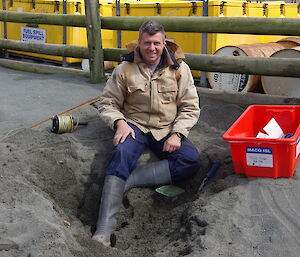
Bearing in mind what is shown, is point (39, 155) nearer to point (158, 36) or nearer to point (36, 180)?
point (36, 180)

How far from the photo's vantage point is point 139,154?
403 centimetres

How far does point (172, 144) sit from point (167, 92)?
0.46 metres

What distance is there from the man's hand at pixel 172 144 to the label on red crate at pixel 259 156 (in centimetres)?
63

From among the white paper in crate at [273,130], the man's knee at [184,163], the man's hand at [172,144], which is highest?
the white paper in crate at [273,130]

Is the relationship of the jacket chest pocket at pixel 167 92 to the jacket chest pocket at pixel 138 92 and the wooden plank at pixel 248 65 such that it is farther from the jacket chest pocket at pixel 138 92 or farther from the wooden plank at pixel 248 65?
the wooden plank at pixel 248 65

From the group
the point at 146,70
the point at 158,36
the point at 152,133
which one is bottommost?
the point at 152,133

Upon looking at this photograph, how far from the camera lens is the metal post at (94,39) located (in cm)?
607

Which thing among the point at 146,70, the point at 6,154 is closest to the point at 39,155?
the point at 6,154

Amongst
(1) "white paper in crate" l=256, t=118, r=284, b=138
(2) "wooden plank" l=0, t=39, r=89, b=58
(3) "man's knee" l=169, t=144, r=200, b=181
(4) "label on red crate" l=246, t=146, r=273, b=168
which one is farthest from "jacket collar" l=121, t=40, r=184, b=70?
(2) "wooden plank" l=0, t=39, r=89, b=58

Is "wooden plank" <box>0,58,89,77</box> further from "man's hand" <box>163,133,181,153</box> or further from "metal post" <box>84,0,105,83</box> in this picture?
"man's hand" <box>163,133,181,153</box>

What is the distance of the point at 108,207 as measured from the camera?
11.7 feet

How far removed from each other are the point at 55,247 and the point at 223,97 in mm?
3221

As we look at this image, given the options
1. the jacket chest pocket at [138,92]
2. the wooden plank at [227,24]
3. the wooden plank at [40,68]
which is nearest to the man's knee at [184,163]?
the jacket chest pocket at [138,92]

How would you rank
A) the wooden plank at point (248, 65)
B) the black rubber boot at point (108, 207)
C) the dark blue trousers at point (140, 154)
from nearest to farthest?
the black rubber boot at point (108, 207)
the dark blue trousers at point (140, 154)
the wooden plank at point (248, 65)
